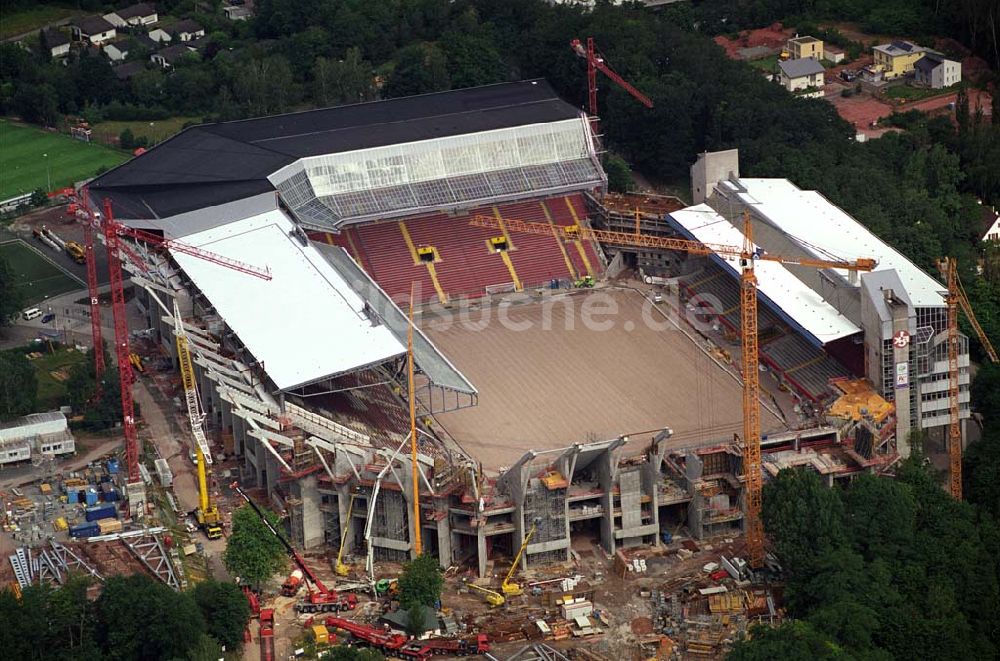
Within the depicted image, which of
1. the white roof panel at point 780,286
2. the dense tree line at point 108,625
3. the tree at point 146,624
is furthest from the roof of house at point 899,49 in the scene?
the tree at point 146,624

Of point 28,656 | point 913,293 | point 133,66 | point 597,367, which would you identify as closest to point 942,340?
point 913,293

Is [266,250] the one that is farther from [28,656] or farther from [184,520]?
[28,656]

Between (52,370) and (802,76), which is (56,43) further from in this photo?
(802,76)

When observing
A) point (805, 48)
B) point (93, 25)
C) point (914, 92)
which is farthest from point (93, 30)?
Result: point (914, 92)

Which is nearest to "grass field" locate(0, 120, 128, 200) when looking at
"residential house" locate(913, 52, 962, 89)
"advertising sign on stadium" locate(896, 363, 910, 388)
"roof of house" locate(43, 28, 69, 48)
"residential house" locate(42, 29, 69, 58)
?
"residential house" locate(42, 29, 69, 58)

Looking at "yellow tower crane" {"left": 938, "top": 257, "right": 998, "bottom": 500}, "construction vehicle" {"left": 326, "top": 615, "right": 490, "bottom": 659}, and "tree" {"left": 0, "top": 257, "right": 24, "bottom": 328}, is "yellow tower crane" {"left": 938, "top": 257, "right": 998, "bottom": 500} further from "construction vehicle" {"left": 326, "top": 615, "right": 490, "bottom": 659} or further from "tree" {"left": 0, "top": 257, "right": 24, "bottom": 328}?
"tree" {"left": 0, "top": 257, "right": 24, "bottom": 328}

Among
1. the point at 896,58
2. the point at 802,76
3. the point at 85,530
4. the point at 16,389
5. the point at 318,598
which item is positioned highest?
the point at 896,58

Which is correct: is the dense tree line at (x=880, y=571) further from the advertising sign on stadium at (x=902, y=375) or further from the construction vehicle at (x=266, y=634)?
the construction vehicle at (x=266, y=634)
